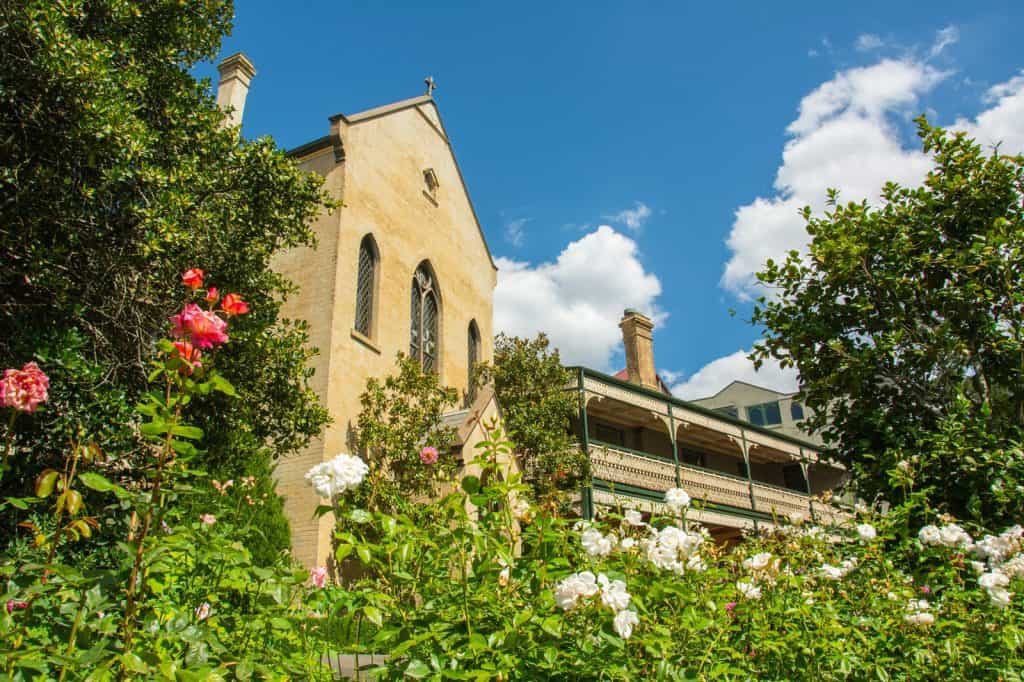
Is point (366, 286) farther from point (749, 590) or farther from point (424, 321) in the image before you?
point (749, 590)

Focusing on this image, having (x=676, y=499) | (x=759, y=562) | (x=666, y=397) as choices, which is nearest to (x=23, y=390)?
(x=676, y=499)

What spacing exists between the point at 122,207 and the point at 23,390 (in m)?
5.74

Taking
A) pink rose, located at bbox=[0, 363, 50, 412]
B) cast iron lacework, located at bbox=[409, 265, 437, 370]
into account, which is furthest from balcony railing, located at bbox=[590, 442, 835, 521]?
pink rose, located at bbox=[0, 363, 50, 412]

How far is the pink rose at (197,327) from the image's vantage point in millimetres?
2346

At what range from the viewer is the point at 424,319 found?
17.1 meters

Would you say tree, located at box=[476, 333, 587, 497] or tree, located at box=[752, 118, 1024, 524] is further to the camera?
tree, located at box=[476, 333, 587, 497]

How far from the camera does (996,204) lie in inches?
314

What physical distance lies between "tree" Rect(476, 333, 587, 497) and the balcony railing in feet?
4.67

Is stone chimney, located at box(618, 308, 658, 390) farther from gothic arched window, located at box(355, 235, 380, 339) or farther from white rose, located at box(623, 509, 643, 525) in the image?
white rose, located at box(623, 509, 643, 525)

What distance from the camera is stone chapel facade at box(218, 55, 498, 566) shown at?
41.8ft

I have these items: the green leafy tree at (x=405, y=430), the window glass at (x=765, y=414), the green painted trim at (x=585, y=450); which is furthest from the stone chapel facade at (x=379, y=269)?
the window glass at (x=765, y=414)

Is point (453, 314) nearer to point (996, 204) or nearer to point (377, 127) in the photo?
point (377, 127)

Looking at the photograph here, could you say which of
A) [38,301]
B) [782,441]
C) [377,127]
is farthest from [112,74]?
[782,441]

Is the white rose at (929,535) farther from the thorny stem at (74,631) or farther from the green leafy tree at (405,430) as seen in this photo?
the green leafy tree at (405,430)
